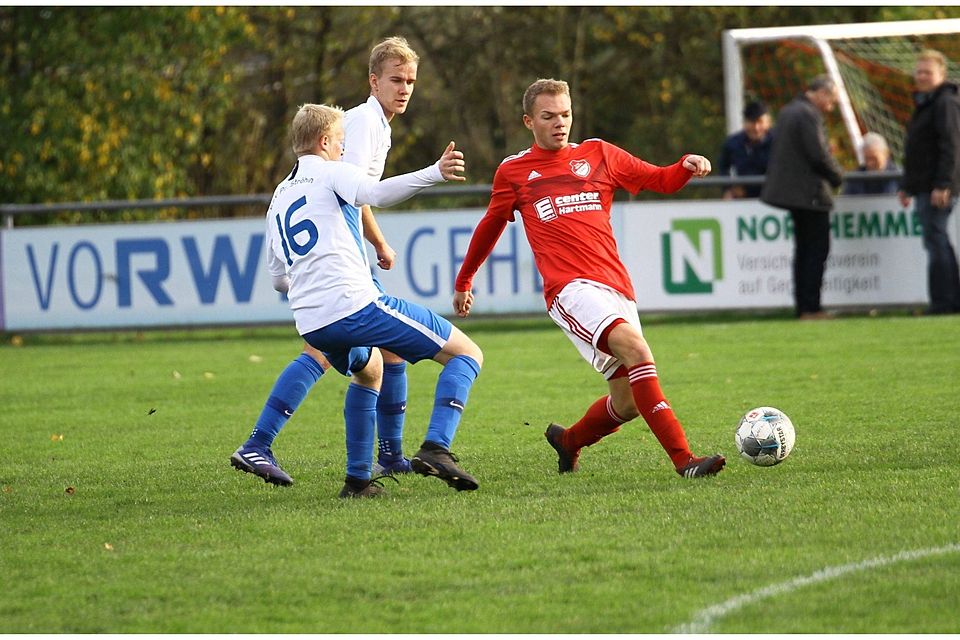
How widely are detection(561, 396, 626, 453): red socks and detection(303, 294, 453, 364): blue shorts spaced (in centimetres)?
86

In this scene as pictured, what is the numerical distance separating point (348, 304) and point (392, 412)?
98 cm

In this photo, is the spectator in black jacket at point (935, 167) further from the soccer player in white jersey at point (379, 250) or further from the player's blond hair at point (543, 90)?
the soccer player in white jersey at point (379, 250)

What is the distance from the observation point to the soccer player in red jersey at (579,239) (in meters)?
6.40

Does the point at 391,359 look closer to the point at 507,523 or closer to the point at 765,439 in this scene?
the point at 507,523

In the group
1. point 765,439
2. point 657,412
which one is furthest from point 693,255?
point 657,412

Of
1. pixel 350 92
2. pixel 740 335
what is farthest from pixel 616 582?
pixel 350 92

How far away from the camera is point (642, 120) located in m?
29.5

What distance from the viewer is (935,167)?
44.3 feet

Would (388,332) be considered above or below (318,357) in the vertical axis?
above

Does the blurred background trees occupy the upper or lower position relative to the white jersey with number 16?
upper

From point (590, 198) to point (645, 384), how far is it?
0.89 metres

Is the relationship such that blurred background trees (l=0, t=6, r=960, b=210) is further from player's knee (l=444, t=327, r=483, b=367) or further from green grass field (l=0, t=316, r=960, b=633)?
player's knee (l=444, t=327, r=483, b=367)

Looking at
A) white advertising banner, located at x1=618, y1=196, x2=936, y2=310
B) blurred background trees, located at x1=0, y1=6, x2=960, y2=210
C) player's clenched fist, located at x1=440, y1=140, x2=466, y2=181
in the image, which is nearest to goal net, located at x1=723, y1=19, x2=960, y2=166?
white advertising banner, located at x1=618, y1=196, x2=936, y2=310

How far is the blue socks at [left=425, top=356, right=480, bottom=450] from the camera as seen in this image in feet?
19.8
